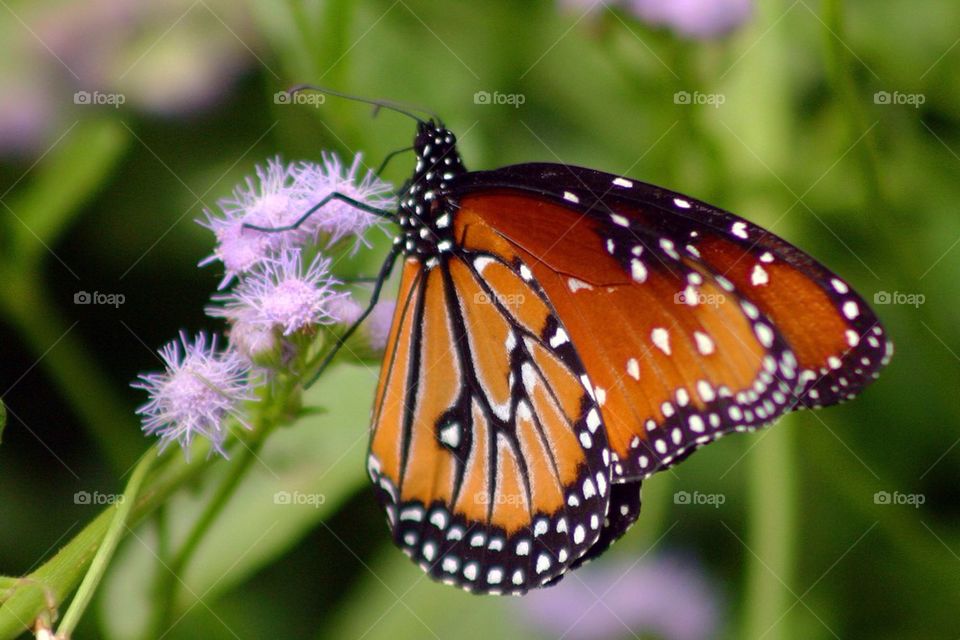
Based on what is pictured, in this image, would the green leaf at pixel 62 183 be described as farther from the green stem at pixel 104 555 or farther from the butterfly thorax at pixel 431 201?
the green stem at pixel 104 555

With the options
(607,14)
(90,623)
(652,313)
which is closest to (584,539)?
(652,313)

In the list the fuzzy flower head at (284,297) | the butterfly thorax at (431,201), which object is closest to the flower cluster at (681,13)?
the butterfly thorax at (431,201)

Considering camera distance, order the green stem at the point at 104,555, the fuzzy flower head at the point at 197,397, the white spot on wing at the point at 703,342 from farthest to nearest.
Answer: the white spot on wing at the point at 703,342
the fuzzy flower head at the point at 197,397
the green stem at the point at 104,555

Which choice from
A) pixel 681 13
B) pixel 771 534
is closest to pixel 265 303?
pixel 771 534

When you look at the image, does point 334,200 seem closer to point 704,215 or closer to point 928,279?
point 704,215

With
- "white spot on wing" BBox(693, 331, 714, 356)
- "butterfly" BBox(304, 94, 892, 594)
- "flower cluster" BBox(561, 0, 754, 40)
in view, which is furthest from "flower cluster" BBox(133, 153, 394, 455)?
"flower cluster" BBox(561, 0, 754, 40)

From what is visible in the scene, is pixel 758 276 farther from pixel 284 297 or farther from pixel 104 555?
pixel 104 555

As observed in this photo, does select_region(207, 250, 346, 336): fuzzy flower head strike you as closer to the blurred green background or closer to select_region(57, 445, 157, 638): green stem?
select_region(57, 445, 157, 638): green stem
